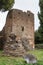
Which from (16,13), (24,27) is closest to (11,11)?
(16,13)

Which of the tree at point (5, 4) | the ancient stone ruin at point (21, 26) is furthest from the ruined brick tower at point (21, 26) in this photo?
the tree at point (5, 4)

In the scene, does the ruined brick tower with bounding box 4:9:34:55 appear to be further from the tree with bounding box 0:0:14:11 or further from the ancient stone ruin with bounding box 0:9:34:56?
the tree with bounding box 0:0:14:11

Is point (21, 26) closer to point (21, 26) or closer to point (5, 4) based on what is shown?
point (21, 26)

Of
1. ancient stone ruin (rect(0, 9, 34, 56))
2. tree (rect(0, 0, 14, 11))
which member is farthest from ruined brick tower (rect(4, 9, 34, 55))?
tree (rect(0, 0, 14, 11))

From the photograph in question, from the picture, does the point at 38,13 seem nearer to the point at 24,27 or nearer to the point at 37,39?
the point at 37,39

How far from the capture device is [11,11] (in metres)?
25.1

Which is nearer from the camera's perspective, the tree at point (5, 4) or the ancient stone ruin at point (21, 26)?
the tree at point (5, 4)

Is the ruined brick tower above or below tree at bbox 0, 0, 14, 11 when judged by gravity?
below

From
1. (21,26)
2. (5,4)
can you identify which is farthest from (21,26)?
(5,4)

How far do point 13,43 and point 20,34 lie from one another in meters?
6.64

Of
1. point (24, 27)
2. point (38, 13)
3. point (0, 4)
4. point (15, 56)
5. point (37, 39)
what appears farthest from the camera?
point (38, 13)

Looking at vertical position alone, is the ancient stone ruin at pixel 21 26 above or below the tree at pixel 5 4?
below

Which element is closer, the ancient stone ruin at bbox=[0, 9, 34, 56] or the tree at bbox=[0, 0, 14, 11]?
the tree at bbox=[0, 0, 14, 11]

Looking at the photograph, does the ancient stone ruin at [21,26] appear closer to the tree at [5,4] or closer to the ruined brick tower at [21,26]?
the ruined brick tower at [21,26]
